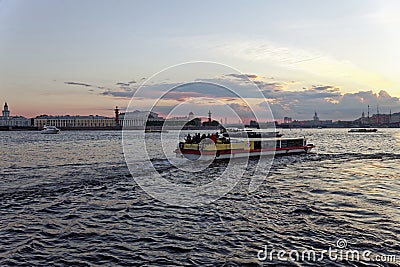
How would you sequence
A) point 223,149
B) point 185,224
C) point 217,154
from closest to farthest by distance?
point 185,224 < point 217,154 < point 223,149

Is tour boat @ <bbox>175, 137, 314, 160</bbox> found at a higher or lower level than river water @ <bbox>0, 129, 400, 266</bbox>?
higher

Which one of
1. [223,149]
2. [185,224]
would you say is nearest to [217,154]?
[223,149]

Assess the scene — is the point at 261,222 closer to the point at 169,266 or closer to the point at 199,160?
the point at 169,266

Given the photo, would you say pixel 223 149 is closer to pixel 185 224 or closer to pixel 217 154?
pixel 217 154

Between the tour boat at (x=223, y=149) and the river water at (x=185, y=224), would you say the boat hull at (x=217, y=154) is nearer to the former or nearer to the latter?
the tour boat at (x=223, y=149)

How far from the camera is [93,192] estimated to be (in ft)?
57.0

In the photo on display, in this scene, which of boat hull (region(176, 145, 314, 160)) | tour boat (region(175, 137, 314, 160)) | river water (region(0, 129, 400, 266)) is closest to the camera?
river water (region(0, 129, 400, 266))

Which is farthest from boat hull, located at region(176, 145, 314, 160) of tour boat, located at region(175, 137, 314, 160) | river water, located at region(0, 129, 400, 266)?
river water, located at region(0, 129, 400, 266)

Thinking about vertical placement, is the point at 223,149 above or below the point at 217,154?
above

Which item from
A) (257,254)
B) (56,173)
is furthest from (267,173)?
(257,254)

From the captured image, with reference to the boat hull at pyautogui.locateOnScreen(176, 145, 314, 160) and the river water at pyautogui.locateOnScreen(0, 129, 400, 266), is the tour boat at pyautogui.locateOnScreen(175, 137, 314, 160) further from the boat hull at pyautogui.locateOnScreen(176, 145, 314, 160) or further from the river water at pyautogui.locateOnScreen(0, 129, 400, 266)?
the river water at pyautogui.locateOnScreen(0, 129, 400, 266)

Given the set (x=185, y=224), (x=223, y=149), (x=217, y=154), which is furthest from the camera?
(x=223, y=149)

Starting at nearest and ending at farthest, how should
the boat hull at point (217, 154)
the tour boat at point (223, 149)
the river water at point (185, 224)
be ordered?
the river water at point (185, 224) < the boat hull at point (217, 154) < the tour boat at point (223, 149)

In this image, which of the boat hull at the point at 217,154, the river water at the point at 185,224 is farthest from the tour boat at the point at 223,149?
the river water at the point at 185,224
